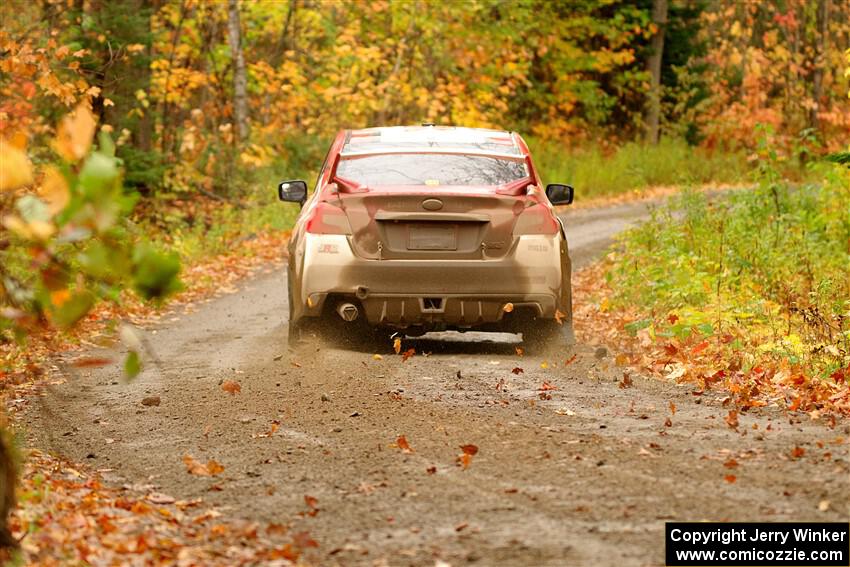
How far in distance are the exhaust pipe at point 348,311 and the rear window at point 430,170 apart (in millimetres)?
940

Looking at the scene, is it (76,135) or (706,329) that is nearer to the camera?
(76,135)

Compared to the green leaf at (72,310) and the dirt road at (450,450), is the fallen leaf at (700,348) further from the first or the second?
the green leaf at (72,310)

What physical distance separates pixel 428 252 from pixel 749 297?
3.69 m

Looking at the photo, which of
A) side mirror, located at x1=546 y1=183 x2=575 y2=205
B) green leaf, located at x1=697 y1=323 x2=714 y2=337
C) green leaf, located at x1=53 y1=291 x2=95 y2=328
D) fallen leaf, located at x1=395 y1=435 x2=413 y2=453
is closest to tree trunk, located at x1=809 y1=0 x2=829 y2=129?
side mirror, located at x1=546 y1=183 x2=575 y2=205

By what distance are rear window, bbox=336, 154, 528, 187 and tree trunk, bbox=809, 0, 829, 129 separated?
27.9 meters

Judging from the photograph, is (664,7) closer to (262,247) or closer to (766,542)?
(262,247)

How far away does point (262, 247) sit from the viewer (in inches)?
829

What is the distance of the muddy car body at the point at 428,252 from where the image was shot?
951 cm

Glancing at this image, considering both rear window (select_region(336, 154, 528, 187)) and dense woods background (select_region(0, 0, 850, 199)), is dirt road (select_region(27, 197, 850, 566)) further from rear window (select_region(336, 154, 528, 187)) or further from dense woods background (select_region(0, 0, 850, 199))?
dense woods background (select_region(0, 0, 850, 199))

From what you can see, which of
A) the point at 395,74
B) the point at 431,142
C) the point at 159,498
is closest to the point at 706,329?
the point at 431,142

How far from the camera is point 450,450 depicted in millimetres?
6684

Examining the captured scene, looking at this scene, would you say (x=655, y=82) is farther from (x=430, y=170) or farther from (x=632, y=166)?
(x=430, y=170)

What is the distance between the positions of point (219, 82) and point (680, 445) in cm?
2279

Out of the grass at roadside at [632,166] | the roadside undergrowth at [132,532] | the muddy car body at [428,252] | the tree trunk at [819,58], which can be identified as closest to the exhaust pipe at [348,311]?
the muddy car body at [428,252]
